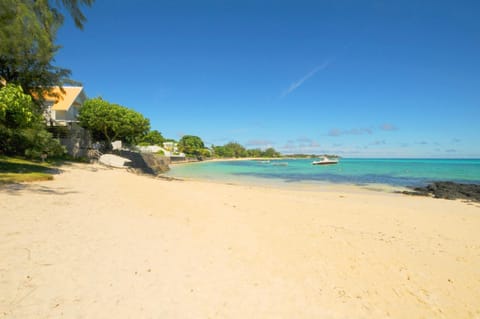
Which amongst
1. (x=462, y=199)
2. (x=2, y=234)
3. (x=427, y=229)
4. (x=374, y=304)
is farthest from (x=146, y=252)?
(x=462, y=199)

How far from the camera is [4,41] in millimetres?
8477

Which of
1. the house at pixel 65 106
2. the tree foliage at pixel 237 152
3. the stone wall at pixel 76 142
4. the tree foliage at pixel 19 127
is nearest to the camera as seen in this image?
the tree foliage at pixel 19 127

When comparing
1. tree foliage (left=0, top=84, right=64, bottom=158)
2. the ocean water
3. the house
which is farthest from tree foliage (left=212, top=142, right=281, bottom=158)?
tree foliage (left=0, top=84, right=64, bottom=158)

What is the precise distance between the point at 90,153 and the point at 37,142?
12777mm

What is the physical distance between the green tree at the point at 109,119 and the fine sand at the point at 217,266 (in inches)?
870

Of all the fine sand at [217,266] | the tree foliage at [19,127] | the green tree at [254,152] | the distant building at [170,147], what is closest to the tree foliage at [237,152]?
the green tree at [254,152]

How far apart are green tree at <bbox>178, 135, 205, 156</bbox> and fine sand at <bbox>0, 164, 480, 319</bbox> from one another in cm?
8088

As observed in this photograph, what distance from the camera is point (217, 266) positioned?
12.7ft

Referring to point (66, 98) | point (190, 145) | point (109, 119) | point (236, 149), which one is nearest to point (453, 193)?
point (109, 119)

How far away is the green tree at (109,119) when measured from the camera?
86.6 ft

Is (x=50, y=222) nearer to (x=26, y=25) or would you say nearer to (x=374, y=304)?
(x=374, y=304)

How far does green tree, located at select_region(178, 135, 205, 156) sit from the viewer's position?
86562 millimetres

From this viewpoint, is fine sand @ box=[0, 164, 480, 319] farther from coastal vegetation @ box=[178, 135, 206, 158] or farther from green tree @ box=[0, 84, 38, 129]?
coastal vegetation @ box=[178, 135, 206, 158]

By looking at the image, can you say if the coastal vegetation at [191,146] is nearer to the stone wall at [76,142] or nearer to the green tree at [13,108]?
the stone wall at [76,142]
